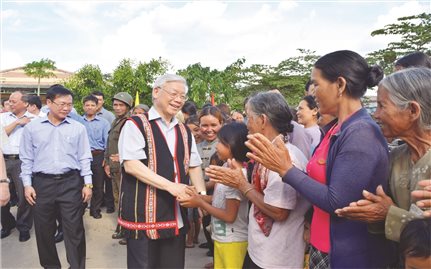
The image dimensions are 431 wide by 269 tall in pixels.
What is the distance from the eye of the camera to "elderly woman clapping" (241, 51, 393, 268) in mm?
1455

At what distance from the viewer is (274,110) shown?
204 cm

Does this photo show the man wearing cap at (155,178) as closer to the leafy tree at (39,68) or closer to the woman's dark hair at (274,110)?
the woman's dark hair at (274,110)

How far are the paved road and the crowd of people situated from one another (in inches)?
22.2

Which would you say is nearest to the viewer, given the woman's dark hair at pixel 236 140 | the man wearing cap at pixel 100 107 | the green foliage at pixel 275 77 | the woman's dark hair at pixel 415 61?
the woman's dark hair at pixel 415 61

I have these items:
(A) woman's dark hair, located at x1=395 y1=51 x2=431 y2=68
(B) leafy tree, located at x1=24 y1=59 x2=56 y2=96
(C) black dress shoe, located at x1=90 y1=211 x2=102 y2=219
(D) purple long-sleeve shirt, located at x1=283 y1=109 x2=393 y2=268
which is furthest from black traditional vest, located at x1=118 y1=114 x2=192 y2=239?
(B) leafy tree, located at x1=24 y1=59 x2=56 y2=96

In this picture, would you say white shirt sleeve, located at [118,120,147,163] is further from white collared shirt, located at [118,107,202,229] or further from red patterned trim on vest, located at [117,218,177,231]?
red patterned trim on vest, located at [117,218,177,231]

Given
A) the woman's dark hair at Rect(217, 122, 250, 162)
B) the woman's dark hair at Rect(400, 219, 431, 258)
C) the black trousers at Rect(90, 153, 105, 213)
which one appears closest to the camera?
the woman's dark hair at Rect(400, 219, 431, 258)

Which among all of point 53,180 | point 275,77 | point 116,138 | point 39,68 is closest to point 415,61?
point 53,180

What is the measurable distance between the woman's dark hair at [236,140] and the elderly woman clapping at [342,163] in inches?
29.1

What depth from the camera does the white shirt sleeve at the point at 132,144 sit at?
229 centimetres

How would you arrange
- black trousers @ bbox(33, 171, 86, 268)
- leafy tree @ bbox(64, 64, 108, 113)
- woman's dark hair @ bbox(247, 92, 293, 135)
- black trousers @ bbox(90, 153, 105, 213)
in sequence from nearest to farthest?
woman's dark hair @ bbox(247, 92, 293, 135), black trousers @ bbox(33, 171, 86, 268), black trousers @ bbox(90, 153, 105, 213), leafy tree @ bbox(64, 64, 108, 113)

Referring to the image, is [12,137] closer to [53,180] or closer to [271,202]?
[53,180]

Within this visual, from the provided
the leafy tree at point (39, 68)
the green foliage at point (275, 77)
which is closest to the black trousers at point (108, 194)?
the green foliage at point (275, 77)

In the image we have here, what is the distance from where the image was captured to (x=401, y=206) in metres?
1.51
